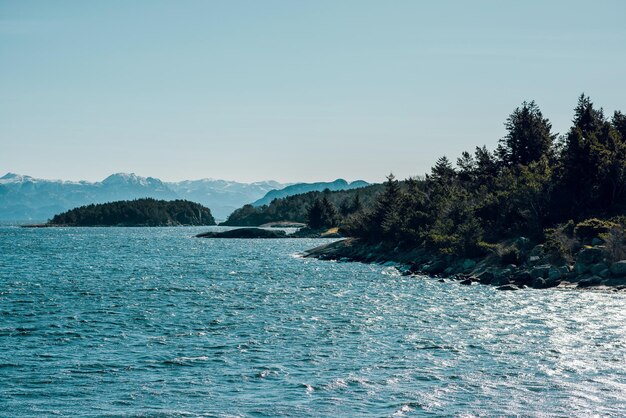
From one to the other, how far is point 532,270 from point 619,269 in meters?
7.18

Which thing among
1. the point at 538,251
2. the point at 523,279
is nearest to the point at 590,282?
the point at 523,279

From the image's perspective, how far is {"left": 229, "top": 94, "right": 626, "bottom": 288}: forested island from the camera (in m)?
57.3

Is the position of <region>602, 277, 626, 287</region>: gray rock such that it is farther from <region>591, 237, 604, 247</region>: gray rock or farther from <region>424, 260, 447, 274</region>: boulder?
<region>424, 260, 447, 274</region>: boulder

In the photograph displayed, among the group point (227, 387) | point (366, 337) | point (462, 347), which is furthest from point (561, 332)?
point (227, 387)

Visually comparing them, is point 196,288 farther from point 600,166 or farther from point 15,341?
point 600,166

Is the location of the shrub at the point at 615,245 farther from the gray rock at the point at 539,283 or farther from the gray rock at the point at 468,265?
the gray rock at the point at 468,265

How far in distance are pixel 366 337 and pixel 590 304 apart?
17.1 m

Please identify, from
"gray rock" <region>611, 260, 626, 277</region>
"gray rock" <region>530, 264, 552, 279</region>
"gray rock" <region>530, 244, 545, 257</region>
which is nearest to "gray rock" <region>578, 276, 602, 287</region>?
"gray rock" <region>611, 260, 626, 277</region>

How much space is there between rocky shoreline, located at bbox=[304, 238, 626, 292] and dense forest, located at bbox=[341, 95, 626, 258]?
140cm

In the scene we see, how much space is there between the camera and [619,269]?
5228cm

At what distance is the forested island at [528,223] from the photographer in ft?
188

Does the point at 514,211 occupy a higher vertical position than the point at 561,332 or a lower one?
higher

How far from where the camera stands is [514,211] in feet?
248

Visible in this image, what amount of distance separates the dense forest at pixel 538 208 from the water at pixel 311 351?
14.5 metres
